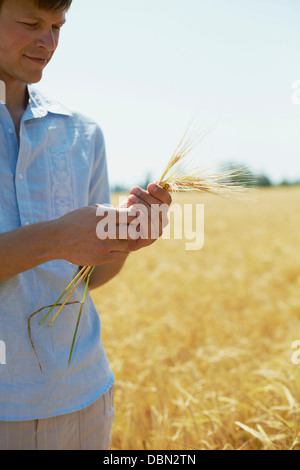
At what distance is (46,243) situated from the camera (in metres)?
1.05

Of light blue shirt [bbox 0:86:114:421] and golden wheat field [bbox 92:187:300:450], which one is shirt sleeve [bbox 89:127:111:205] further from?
golden wheat field [bbox 92:187:300:450]

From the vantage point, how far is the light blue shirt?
1.20 meters

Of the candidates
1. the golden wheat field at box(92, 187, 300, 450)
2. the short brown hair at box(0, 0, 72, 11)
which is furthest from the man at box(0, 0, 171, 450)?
the golden wheat field at box(92, 187, 300, 450)

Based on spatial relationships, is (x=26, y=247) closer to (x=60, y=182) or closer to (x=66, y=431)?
(x=60, y=182)

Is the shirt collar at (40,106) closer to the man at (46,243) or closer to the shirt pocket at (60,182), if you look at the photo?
the man at (46,243)

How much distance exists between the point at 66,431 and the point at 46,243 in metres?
0.55

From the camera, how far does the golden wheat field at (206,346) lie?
81.6 inches

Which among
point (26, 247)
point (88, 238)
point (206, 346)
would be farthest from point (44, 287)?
point (206, 346)

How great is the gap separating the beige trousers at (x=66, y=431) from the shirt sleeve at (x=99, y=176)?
0.58 meters

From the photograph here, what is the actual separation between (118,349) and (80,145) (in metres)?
2.13

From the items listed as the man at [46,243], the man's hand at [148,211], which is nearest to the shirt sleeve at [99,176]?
the man at [46,243]

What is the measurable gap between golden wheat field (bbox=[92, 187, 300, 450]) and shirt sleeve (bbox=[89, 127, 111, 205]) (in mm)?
533

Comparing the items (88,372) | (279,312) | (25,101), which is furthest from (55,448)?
(279,312)
